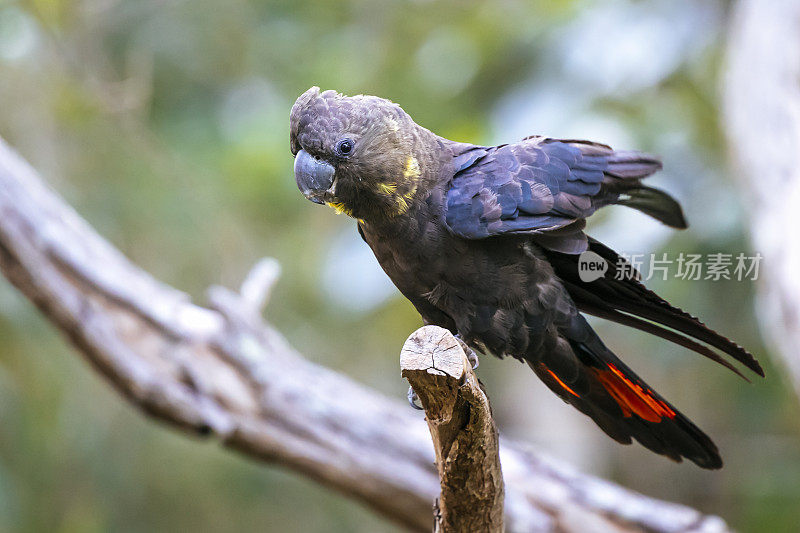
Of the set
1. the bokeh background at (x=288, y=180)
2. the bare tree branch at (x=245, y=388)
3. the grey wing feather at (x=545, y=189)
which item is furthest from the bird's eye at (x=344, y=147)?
the bokeh background at (x=288, y=180)

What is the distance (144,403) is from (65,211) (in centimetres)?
87

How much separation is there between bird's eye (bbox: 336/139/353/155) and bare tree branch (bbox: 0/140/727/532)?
50.1 inches

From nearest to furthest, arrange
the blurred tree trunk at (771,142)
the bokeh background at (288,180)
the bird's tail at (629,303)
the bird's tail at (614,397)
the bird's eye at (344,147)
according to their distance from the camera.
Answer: the bird's eye at (344,147), the bird's tail at (629,303), the bird's tail at (614,397), the blurred tree trunk at (771,142), the bokeh background at (288,180)

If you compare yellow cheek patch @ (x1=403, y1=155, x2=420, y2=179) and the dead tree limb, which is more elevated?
yellow cheek patch @ (x1=403, y1=155, x2=420, y2=179)

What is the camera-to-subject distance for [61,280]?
2.99 m

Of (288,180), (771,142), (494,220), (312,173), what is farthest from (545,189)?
(288,180)

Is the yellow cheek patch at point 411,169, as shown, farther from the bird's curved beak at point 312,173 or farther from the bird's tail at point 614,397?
the bird's tail at point 614,397

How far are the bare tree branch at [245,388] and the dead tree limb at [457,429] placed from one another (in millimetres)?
1054

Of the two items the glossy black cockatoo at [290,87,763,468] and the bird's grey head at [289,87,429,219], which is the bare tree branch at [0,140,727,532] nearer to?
the glossy black cockatoo at [290,87,763,468]

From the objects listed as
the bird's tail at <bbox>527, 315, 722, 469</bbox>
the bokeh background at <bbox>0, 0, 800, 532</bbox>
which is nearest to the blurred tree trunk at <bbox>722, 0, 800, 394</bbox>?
the bokeh background at <bbox>0, 0, 800, 532</bbox>

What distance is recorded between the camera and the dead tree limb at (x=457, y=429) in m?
1.70

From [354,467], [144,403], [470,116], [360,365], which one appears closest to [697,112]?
[470,116]

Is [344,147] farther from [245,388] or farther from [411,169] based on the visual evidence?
[245,388]

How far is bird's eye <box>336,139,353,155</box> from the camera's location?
202cm
